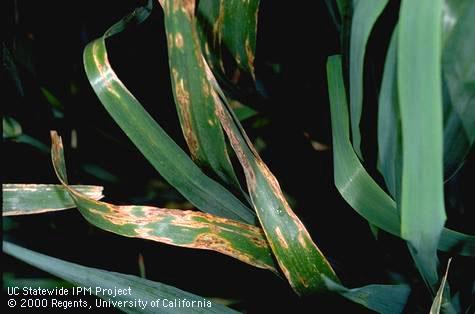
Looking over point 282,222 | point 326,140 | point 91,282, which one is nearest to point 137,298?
point 91,282

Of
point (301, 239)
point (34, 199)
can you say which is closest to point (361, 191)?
point (301, 239)

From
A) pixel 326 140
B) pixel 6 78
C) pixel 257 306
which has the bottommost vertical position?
pixel 257 306

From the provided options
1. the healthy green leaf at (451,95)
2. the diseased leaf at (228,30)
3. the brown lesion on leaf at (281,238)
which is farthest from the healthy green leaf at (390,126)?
the diseased leaf at (228,30)

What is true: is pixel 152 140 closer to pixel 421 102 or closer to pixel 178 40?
pixel 178 40

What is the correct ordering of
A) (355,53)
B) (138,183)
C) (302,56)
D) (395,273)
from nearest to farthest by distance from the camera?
(355,53) → (395,273) → (302,56) → (138,183)

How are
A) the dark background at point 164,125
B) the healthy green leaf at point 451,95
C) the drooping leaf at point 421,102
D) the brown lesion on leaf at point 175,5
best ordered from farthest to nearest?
1. the dark background at point 164,125
2. the brown lesion on leaf at point 175,5
3. the healthy green leaf at point 451,95
4. the drooping leaf at point 421,102

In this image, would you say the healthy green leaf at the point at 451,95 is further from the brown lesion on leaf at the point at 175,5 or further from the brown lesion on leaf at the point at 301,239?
the brown lesion on leaf at the point at 175,5

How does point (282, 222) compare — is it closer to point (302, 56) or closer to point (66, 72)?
point (302, 56)
